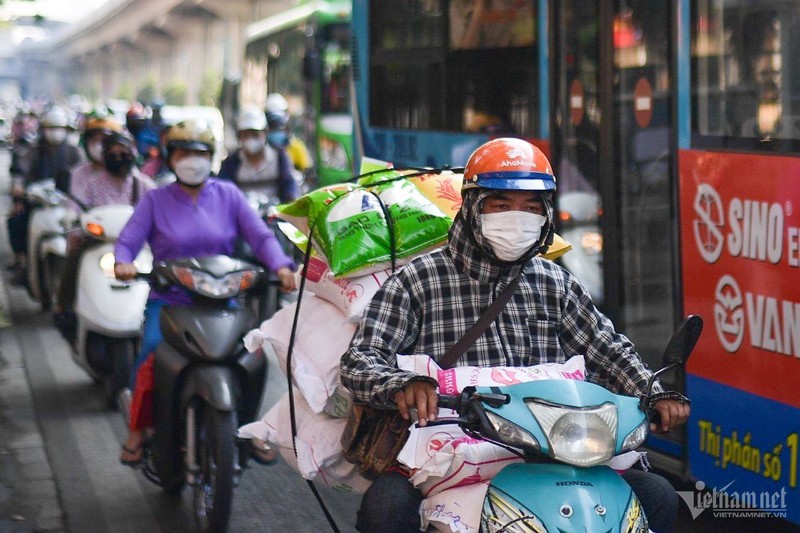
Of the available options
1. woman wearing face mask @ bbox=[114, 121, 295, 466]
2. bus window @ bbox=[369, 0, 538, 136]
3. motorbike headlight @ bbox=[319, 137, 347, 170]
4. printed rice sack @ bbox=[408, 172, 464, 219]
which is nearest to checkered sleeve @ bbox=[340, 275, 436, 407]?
printed rice sack @ bbox=[408, 172, 464, 219]

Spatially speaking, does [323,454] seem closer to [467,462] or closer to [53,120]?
[467,462]

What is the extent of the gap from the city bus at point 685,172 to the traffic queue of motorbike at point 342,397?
1.11 metres

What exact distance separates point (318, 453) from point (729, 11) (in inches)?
104

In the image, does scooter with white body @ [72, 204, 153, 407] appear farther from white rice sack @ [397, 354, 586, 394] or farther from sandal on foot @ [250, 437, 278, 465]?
white rice sack @ [397, 354, 586, 394]

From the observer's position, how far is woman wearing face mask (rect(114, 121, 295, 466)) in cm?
582

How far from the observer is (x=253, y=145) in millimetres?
10258

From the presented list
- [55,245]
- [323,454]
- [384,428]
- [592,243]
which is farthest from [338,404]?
[55,245]

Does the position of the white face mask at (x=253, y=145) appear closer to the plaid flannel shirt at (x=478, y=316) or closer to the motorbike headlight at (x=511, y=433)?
the plaid flannel shirt at (x=478, y=316)

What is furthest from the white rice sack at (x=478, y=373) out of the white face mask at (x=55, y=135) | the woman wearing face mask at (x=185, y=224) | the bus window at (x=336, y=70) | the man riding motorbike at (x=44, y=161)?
the bus window at (x=336, y=70)

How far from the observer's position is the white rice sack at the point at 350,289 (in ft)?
13.8

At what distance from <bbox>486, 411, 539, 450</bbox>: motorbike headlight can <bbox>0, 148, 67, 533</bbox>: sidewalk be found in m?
3.06

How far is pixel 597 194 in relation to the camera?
22.2 ft

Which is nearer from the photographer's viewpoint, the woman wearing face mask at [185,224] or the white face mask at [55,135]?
the woman wearing face mask at [185,224]

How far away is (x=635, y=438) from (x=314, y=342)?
1.40 m
